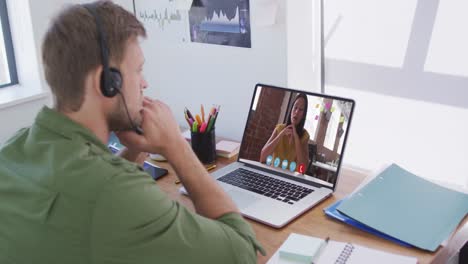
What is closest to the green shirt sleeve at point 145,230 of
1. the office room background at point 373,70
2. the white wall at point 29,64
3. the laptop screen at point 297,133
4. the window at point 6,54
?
the laptop screen at point 297,133

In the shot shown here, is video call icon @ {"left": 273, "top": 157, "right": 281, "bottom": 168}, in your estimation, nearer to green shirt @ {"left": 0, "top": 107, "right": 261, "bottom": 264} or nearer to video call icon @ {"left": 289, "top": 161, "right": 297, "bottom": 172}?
video call icon @ {"left": 289, "top": 161, "right": 297, "bottom": 172}

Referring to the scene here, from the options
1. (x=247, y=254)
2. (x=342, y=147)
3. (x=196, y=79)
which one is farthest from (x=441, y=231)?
(x=196, y=79)

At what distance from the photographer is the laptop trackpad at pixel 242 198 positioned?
53.2 inches

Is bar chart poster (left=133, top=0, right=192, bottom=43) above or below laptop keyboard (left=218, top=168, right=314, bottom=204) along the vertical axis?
above

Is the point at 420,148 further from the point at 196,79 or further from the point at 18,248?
the point at 18,248

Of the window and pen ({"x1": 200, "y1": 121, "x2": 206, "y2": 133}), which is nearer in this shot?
pen ({"x1": 200, "y1": 121, "x2": 206, "y2": 133})

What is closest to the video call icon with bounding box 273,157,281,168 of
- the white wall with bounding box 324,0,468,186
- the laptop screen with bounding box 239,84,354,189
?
the laptop screen with bounding box 239,84,354,189

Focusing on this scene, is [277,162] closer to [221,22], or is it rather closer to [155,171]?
[155,171]

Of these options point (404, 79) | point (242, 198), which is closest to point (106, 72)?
point (242, 198)

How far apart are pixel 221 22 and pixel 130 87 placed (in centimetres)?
76

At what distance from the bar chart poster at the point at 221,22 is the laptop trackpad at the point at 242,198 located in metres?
0.54

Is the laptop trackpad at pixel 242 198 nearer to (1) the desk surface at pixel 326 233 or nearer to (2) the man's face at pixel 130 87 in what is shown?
(1) the desk surface at pixel 326 233

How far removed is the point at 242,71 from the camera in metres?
1.78

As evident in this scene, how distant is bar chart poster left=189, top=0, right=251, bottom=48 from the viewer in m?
1.71
